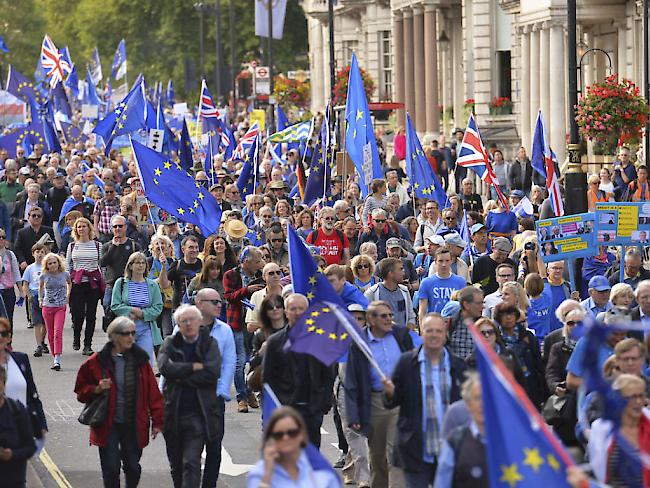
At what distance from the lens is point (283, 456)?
26.3 feet

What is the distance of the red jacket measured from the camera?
1148 cm

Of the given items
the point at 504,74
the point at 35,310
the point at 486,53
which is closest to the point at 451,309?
the point at 35,310

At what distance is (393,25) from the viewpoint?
5741cm

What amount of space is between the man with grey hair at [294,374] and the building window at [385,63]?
173ft

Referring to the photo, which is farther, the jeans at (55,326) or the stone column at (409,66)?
the stone column at (409,66)

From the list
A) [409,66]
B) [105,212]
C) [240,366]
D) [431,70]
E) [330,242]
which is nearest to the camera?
[240,366]

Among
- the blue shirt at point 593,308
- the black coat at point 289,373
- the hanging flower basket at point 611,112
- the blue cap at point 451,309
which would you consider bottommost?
the black coat at point 289,373

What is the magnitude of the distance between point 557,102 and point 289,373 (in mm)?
27239

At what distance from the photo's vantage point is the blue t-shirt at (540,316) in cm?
1417

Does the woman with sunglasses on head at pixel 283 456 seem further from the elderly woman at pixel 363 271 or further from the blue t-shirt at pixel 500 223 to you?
the blue t-shirt at pixel 500 223

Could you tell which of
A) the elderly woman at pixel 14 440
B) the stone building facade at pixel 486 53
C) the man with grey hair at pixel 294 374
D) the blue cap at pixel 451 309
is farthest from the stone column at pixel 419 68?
the elderly woman at pixel 14 440

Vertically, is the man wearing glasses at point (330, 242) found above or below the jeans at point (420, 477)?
above

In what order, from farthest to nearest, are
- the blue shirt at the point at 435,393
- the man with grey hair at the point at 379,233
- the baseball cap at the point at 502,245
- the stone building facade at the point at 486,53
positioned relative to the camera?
1. the stone building facade at the point at 486,53
2. the man with grey hair at the point at 379,233
3. the baseball cap at the point at 502,245
4. the blue shirt at the point at 435,393

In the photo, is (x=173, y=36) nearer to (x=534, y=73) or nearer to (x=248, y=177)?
(x=534, y=73)
